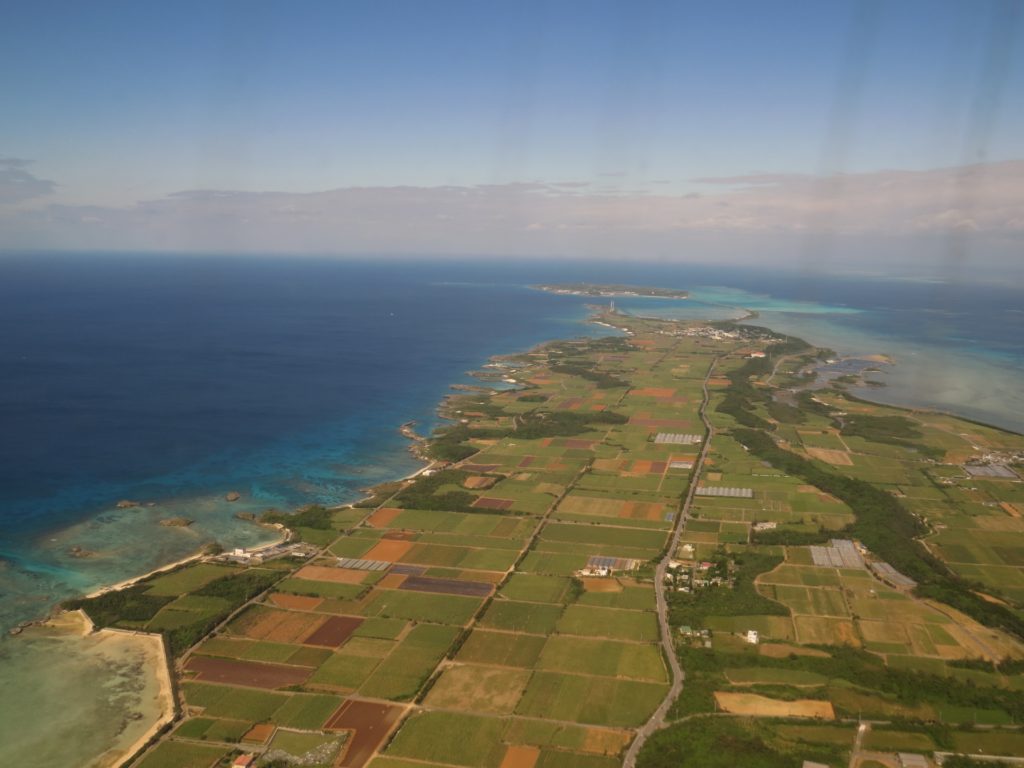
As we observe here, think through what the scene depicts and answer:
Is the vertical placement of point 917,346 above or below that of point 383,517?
above

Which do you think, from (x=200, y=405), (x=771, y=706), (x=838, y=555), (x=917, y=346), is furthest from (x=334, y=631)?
(x=917, y=346)

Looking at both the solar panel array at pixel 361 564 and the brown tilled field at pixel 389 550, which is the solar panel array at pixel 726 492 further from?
the solar panel array at pixel 361 564

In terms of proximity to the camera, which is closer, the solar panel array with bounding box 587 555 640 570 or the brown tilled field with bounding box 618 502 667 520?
the solar panel array with bounding box 587 555 640 570

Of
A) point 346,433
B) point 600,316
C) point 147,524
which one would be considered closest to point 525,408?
point 346,433

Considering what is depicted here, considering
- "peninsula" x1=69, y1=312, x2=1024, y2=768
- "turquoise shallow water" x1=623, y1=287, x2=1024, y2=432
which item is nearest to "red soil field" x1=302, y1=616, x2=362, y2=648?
"peninsula" x1=69, y1=312, x2=1024, y2=768

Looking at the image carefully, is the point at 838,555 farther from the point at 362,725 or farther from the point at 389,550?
the point at 362,725

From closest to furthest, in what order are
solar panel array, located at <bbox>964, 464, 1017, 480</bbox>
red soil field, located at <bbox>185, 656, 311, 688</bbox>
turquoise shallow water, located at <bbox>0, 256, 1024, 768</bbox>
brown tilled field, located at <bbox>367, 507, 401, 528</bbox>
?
red soil field, located at <bbox>185, 656, 311, 688</bbox>, turquoise shallow water, located at <bbox>0, 256, 1024, 768</bbox>, brown tilled field, located at <bbox>367, 507, 401, 528</bbox>, solar panel array, located at <bbox>964, 464, 1017, 480</bbox>

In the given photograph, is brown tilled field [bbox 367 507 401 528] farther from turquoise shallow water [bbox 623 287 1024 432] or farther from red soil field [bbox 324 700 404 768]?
turquoise shallow water [bbox 623 287 1024 432]
